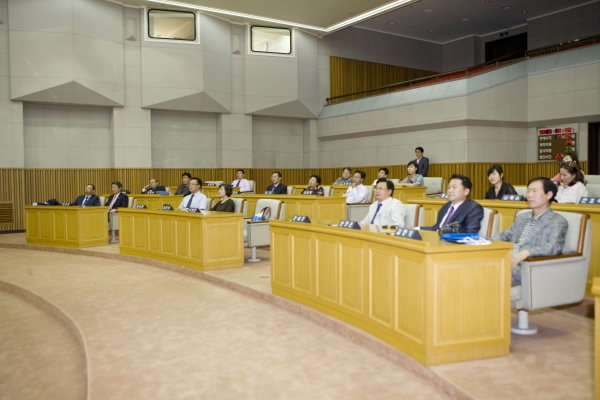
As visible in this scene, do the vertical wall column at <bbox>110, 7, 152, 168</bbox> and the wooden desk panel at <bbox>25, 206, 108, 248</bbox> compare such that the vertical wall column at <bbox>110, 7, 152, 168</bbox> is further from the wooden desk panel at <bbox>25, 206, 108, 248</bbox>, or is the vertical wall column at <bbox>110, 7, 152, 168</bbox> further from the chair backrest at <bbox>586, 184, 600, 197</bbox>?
the chair backrest at <bbox>586, 184, 600, 197</bbox>

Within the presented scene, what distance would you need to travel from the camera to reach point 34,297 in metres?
5.84

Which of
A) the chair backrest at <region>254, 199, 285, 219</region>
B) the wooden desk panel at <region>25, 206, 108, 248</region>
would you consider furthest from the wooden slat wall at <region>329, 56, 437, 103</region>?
the chair backrest at <region>254, 199, 285, 219</region>

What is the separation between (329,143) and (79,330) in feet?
40.8

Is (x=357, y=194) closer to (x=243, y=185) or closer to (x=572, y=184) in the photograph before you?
(x=572, y=184)

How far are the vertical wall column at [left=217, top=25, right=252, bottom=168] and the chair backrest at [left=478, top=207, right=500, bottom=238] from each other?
36.9 feet

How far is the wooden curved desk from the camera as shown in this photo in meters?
3.21

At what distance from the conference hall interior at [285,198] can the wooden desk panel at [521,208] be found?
2cm

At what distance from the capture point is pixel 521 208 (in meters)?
5.62

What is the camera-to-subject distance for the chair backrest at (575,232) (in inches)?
149

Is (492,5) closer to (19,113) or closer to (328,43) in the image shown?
(328,43)

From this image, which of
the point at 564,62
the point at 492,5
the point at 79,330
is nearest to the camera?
the point at 79,330

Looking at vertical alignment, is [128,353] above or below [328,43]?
below

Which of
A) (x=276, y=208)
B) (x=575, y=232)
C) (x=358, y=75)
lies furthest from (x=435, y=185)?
(x=575, y=232)

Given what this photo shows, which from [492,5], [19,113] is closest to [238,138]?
[19,113]
